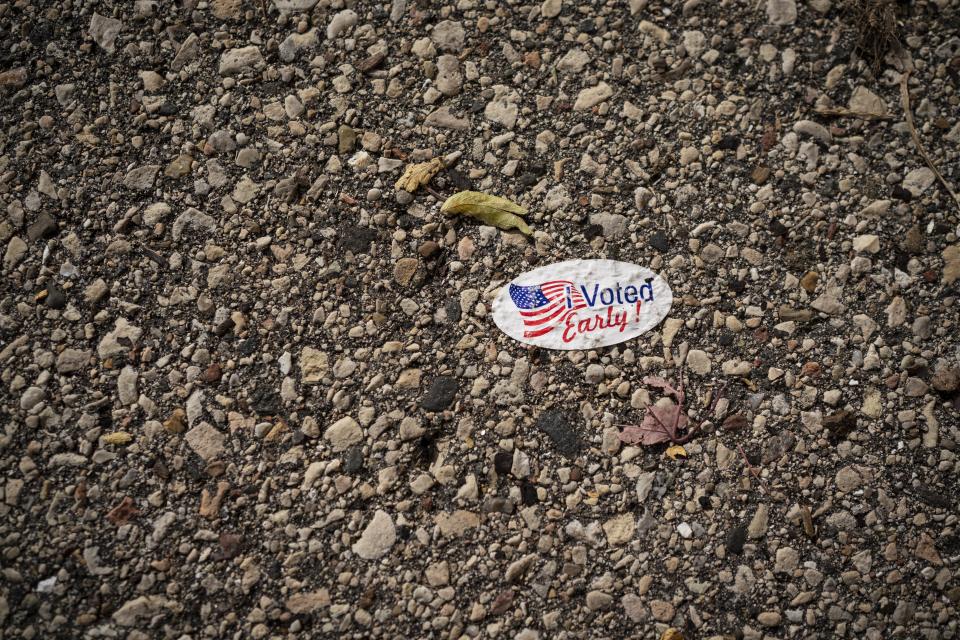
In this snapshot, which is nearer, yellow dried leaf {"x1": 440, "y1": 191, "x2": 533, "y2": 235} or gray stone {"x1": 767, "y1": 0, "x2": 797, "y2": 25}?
yellow dried leaf {"x1": 440, "y1": 191, "x2": 533, "y2": 235}

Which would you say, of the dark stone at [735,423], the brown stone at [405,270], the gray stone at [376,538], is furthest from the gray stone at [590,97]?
the gray stone at [376,538]

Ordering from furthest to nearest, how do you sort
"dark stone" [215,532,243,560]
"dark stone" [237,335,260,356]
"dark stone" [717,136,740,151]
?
"dark stone" [717,136,740,151]
"dark stone" [237,335,260,356]
"dark stone" [215,532,243,560]

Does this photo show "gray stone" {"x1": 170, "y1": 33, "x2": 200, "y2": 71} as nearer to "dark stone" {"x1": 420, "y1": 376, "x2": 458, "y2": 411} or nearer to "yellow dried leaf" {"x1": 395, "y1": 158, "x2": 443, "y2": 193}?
"yellow dried leaf" {"x1": 395, "y1": 158, "x2": 443, "y2": 193}

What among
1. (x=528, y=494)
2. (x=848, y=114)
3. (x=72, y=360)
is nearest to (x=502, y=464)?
(x=528, y=494)

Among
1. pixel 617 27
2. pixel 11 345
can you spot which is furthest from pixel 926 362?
pixel 11 345

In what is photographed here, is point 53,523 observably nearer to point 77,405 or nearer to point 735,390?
point 77,405

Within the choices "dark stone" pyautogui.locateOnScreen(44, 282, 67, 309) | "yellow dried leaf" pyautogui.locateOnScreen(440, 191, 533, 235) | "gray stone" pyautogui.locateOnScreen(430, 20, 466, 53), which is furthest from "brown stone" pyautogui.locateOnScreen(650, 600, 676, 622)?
"dark stone" pyautogui.locateOnScreen(44, 282, 67, 309)

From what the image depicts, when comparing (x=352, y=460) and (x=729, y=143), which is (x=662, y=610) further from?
(x=729, y=143)
